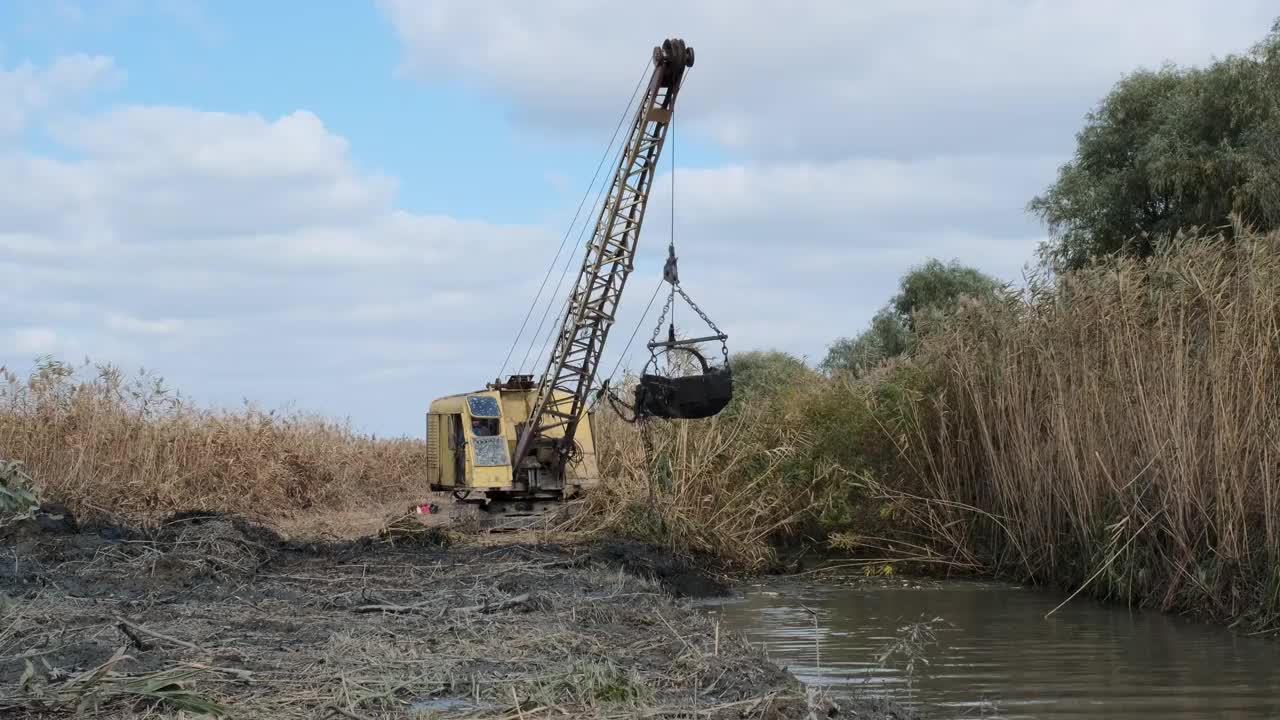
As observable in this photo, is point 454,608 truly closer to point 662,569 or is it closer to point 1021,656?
point 1021,656

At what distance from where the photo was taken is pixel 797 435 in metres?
18.1

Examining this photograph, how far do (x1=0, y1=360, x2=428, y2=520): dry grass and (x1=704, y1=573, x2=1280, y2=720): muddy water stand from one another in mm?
10193

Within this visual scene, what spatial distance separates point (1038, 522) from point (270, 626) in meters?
8.98

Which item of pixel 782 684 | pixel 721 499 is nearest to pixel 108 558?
pixel 721 499

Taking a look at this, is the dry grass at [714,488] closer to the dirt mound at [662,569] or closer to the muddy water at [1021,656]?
the dirt mound at [662,569]

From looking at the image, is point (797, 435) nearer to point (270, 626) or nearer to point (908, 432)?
point (908, 432)

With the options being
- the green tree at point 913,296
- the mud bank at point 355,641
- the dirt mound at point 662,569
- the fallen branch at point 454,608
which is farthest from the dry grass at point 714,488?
the green tree at point 913,296

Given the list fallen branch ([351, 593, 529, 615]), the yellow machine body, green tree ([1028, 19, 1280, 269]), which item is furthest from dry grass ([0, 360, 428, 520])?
green tree ([1028, 19, 1280, 269])

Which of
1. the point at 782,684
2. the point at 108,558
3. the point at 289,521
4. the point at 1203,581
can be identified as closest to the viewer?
the point at 782,684

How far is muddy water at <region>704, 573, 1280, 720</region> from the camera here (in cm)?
837

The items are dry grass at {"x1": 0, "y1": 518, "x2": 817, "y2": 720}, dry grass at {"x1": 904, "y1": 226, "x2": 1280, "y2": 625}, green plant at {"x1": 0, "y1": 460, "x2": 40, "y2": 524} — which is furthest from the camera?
dry grass at {"x1": 904, "y1": 226, "x2": 1280, "y2": 625}

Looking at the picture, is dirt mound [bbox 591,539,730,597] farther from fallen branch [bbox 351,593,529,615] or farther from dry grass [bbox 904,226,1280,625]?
fallen branch [bbox 351,593,529,615]

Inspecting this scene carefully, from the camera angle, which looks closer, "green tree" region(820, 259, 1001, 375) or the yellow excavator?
the yellow excavator

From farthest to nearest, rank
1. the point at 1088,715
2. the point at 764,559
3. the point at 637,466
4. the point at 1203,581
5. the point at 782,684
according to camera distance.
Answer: the point at 637,466 < the point at 764,559 < the point at 1203,581 < the point at 1088,715 < the point at 782,684
